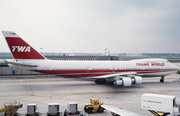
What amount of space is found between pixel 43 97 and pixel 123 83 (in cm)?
1248

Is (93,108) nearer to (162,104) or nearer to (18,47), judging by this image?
(162,104)

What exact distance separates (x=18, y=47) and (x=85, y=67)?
12.0 m

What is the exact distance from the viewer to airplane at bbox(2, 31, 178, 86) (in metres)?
29.2

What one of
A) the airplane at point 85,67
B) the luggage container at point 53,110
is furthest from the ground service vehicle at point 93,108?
the airplane at point 85,67

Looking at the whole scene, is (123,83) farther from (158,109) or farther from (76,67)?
(158,109)

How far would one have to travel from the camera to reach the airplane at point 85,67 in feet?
95.8

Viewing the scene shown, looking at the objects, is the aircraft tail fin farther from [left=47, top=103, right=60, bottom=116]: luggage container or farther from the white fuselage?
[left=47, top=103, right=60, bottom=116]: luggage container

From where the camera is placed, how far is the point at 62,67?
31.5 m

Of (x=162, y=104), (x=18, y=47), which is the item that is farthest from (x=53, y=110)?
(x=18, y=47)

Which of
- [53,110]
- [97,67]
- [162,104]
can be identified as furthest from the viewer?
[97,67]

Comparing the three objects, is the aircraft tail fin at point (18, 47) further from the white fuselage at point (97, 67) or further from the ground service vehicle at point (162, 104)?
the ground service vehicle at point (162, 104)

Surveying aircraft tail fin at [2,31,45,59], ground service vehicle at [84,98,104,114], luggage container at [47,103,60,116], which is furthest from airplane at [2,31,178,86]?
luggage container at [47,103,60,116]

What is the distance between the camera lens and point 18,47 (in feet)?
97.0

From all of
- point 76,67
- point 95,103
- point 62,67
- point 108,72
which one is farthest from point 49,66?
Result: point 95,103
